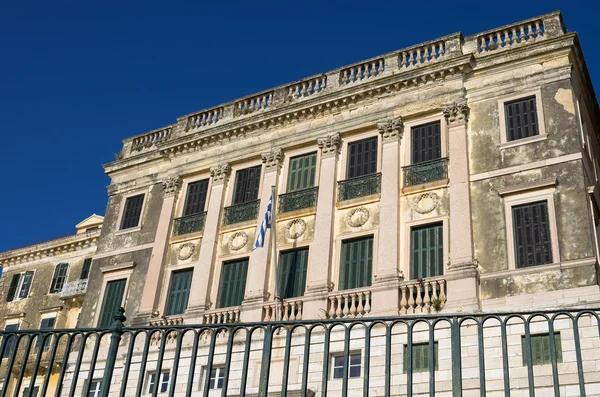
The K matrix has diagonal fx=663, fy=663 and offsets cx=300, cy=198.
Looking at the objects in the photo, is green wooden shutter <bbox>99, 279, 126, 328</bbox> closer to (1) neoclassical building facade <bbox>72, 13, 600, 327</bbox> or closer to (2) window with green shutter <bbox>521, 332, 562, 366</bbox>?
(1) neoclassical building facade <bbox>72, 13, 600, 327</bbox>

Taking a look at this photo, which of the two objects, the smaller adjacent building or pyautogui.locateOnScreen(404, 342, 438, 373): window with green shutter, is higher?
the smaller adjacent building

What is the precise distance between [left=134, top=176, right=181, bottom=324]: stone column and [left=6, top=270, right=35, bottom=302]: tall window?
43.9 ft

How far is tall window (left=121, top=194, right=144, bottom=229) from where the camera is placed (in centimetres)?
2545

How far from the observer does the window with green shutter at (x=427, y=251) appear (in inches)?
719

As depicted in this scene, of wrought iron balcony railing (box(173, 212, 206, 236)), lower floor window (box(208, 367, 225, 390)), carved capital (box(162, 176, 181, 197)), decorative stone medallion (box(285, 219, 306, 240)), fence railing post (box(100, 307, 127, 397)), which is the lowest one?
fence railing post (box(100, 307, 127, 397))

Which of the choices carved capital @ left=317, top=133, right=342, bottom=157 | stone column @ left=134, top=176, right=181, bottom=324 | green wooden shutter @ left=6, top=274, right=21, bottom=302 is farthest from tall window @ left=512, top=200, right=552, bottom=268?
green wooden shutter @ left=6, top=274, right=21, bottom=302

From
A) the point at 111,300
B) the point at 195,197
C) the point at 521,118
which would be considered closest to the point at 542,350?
the point at 521,118

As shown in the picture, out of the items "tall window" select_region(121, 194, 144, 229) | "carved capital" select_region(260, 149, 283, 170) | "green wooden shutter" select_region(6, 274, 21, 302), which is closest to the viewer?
"carved capital" select_region(260, 149, 283, 170)

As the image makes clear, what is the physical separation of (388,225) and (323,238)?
213 centimetres

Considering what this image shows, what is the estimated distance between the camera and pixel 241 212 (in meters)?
22.8

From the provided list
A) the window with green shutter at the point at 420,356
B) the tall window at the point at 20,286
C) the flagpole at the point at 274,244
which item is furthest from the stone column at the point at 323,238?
the tall window at the point at 20,286

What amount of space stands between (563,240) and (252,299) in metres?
9.13

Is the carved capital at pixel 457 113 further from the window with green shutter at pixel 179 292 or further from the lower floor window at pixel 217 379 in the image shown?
the lower floor window at pixel 217 379

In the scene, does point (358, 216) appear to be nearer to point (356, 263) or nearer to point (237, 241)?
point (356, 263)
